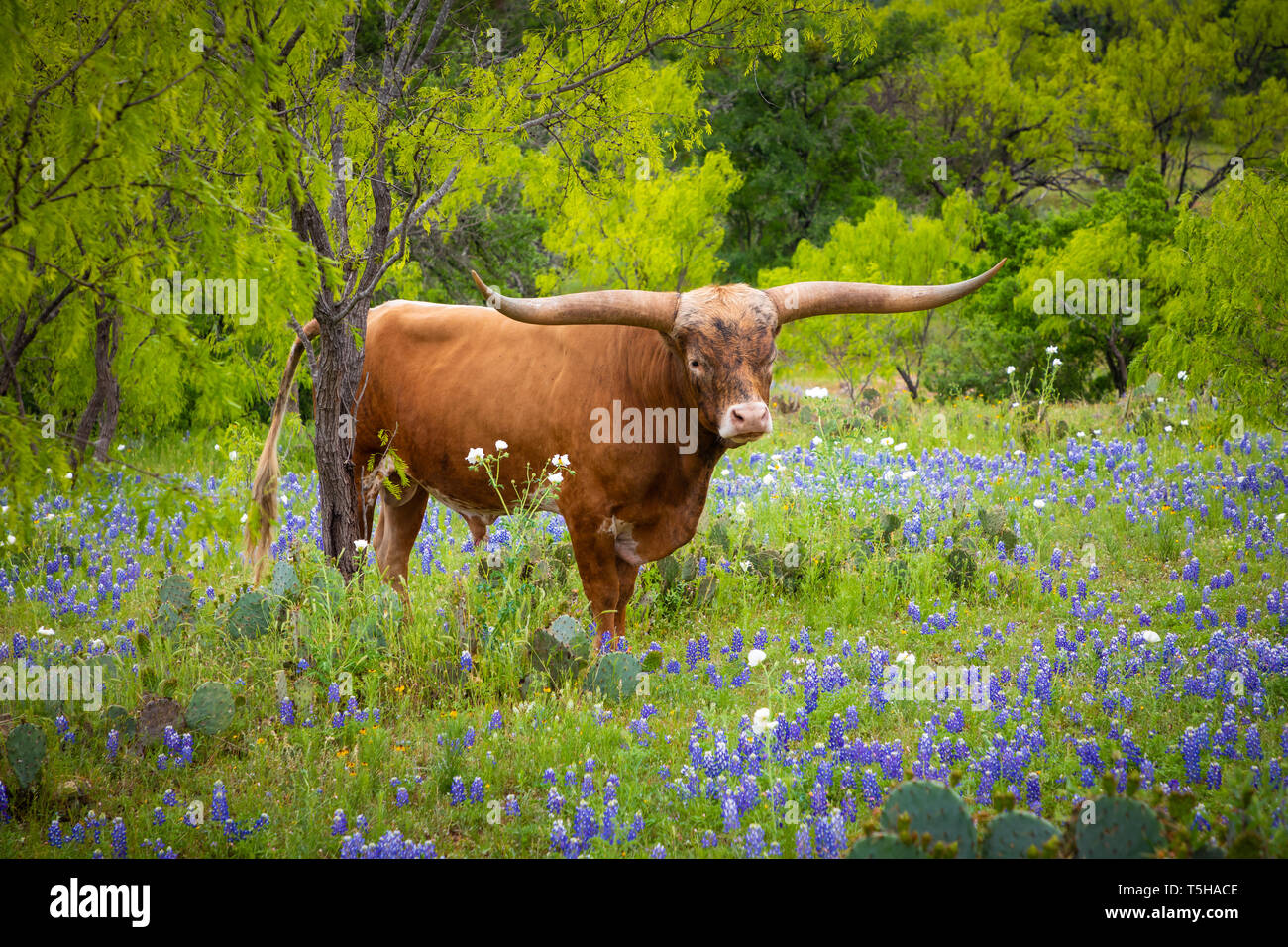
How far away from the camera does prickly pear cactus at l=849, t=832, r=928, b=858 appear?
2873 millimetres

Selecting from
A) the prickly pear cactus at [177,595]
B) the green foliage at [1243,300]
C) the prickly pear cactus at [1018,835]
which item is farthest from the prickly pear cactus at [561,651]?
the green foliage at [1243,300]

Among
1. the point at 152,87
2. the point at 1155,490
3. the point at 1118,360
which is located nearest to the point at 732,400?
the point at 152,87

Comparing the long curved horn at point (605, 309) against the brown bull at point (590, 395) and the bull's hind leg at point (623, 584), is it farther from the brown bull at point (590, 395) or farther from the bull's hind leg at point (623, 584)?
the bull's hind leg at point (623, 584)

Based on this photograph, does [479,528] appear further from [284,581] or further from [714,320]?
[714,320]

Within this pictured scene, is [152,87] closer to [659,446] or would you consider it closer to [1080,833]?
[659,446]

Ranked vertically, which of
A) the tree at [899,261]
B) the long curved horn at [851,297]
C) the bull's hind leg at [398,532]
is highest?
the tree at [899,261]

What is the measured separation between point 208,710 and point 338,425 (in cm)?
→ 197

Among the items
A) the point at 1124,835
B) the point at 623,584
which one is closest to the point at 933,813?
the point at 1124,835

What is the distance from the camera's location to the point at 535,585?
5.88 m

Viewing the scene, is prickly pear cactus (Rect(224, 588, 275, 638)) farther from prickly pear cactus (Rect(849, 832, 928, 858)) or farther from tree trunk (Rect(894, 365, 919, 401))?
tree trunk (Rect(894, 365, 919, 401))

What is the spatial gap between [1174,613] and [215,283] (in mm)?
6139

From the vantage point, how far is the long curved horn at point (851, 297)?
5.30 meters

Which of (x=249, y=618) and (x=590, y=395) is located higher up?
(x=590, y=395)

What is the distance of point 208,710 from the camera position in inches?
176
